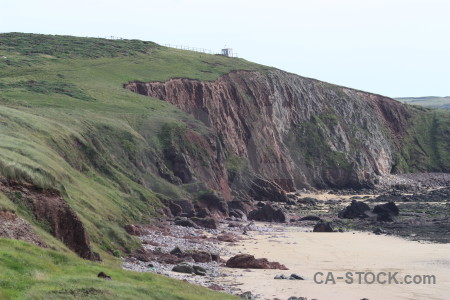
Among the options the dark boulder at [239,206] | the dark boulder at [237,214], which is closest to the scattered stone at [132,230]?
the dark boulder at [237,214]

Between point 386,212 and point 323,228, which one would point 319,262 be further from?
point 386,212

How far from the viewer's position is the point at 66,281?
69.9 ft

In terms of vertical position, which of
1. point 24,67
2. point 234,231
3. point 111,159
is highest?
point 24,67

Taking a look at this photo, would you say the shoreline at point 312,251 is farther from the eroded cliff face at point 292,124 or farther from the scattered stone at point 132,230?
the eroded cliff face at point 292,124

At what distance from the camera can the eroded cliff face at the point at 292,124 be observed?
9788cm

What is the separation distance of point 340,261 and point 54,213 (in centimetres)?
1968

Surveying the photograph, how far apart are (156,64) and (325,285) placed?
2983 inches

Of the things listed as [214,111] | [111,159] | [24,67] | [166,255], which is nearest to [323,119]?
[214,111]

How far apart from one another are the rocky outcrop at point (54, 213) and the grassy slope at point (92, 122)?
1.87 ft

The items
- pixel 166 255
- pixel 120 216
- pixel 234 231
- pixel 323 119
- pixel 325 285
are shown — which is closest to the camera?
pixel 325 285

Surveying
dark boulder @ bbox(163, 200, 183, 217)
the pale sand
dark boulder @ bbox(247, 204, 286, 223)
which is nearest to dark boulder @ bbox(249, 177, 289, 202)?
dark boulder @ bbox(247, 204, 286, 223)

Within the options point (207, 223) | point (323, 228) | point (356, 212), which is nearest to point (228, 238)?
point (207, 223)

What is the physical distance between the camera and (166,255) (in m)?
39.5

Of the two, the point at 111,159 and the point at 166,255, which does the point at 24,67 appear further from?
the point at 166,255
